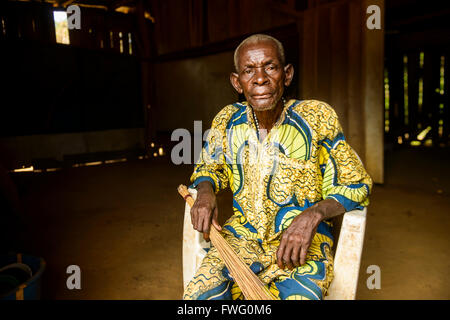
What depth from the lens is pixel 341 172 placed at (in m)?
1.44

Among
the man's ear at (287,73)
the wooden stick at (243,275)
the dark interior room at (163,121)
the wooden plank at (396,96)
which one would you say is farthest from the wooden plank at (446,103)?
the wooden stick at (243,275)

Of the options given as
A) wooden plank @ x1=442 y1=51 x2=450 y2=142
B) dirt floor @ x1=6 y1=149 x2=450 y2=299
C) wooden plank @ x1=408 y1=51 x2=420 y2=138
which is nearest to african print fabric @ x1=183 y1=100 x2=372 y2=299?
dirt floor @ x1=6 y1=149 x2=450 y2=299

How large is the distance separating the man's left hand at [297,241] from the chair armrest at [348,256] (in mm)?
136

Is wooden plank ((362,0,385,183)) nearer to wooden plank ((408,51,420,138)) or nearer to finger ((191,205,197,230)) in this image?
finger ((191,205,197,230))

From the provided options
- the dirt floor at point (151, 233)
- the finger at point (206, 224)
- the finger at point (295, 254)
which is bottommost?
the dirt floor at point (151, 233)

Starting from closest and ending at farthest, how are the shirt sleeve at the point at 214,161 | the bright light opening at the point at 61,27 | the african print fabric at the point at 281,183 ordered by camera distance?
1. the african print fabric at the point at 281,183
2. the shirt sleeve at the point at 214,161
3. the bright light opening at the point at 61,27

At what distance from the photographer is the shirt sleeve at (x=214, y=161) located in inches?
64.4

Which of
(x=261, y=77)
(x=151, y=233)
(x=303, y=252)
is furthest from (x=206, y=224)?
(x=151, y=233)

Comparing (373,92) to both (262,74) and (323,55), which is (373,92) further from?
(262,74)

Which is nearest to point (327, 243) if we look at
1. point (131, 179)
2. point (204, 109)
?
point (131, 179)

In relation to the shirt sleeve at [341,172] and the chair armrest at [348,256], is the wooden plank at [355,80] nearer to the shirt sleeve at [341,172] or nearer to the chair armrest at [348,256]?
the shirt sleeve at [341,172]

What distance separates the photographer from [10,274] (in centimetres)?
197

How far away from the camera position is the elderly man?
1340 mm

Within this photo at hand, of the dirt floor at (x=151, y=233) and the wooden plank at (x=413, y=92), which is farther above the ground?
the wooden plank at (x=413, y=92)
